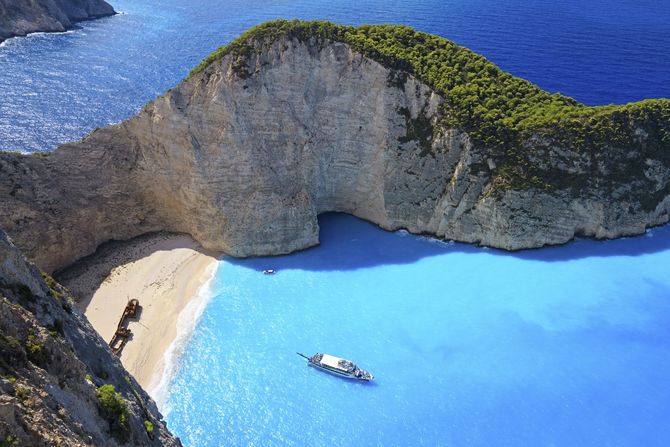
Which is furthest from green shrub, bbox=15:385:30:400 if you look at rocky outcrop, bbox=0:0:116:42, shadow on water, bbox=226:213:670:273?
rocky outcrop, bbox=0:0:116:42

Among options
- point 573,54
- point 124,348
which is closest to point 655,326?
point 124,348

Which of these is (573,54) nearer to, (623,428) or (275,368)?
(623,428)

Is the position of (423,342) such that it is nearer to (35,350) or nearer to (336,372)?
(336,372)

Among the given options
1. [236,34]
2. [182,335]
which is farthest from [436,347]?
[236,34]

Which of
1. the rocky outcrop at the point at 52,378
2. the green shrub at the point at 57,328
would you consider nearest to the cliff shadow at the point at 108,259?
the rocky outcrop at the point at 52,378

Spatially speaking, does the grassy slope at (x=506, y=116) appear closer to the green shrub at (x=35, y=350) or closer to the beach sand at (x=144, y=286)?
the beach sand at (x=144, y=286)

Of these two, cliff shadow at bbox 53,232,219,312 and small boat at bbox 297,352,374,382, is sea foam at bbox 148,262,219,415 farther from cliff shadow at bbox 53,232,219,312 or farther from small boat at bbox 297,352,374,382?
small boat at bbox 297,352,374,382

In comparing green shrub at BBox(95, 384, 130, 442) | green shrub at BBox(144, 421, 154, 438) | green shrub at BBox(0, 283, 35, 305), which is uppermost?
green shrub at BBox(0, 283, 35, 305)
